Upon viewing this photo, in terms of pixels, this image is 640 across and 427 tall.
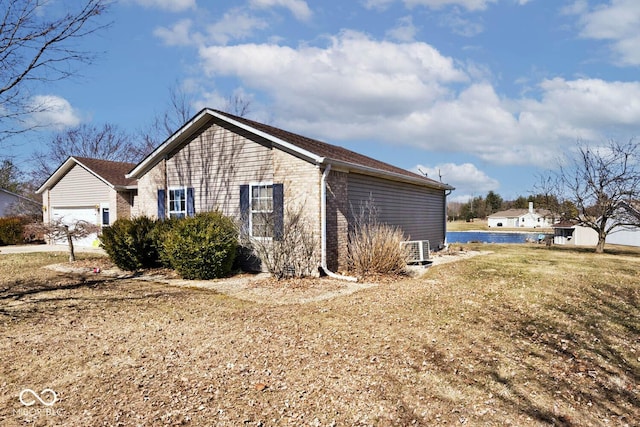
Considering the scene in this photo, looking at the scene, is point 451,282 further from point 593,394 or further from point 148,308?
point 148,308

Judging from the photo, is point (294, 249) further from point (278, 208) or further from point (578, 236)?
point (578, 236)

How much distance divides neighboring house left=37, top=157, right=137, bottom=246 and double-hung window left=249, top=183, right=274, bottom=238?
9995 millimetres

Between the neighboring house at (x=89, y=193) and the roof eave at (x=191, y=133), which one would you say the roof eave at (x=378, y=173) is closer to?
the roof eave at (x=191, y=133)

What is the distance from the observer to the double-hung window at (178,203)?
12481 mm

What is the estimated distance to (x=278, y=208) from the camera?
1013 cm

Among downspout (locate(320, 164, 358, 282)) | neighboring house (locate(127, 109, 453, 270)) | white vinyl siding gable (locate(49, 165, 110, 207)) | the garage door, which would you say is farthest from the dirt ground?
the garage door

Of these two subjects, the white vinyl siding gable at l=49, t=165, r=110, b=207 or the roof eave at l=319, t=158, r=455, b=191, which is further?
the white vinyl siding gable at l=49, t=165, r=110, b=207

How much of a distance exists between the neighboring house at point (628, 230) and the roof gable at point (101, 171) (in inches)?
889

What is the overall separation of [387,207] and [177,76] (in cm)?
1843

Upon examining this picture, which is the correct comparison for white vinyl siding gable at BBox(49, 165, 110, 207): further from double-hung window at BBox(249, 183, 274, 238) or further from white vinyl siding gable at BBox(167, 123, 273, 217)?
double-hung window at BBox(249, 183, 274, 238)

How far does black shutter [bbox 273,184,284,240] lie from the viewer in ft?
32.7

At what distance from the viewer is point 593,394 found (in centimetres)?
402

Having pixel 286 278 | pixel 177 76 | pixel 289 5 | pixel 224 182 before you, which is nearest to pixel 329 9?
pixel 289 5

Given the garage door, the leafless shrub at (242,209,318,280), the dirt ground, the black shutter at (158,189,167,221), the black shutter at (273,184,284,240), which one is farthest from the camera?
the garage door
